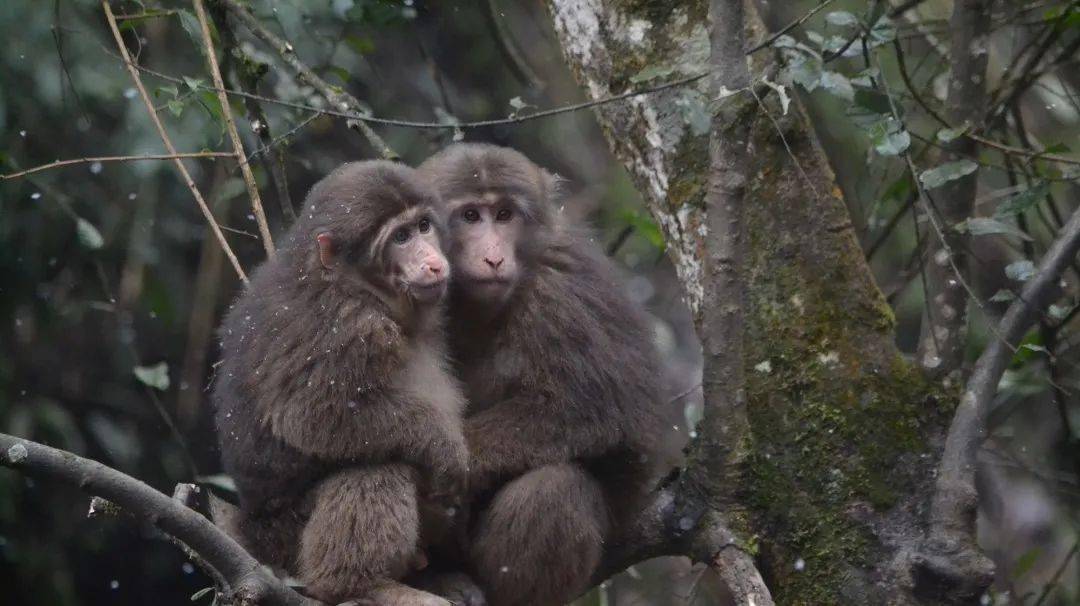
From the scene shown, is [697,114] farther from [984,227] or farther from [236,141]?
[236,141]

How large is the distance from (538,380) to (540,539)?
57cm

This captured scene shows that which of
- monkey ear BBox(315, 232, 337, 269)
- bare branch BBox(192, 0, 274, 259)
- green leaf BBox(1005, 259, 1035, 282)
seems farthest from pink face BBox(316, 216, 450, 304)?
green leaf BBox(1005, 259, 1035, 282)

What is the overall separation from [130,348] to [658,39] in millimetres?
3821

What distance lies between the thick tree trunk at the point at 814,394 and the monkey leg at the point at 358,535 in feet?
→ 3.18

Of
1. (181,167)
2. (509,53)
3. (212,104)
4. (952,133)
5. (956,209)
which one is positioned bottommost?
(956,209)

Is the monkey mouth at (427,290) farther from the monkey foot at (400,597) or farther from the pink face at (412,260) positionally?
the monkey foot at (400,597)

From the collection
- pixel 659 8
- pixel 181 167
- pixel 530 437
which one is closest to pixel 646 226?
pixel 659 8

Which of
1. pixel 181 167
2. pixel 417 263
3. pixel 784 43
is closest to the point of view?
pixel 784 43

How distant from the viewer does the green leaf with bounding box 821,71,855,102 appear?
3.52 meters

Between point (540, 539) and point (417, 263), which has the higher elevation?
point (417, 263)

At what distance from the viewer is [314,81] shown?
4.76 meters

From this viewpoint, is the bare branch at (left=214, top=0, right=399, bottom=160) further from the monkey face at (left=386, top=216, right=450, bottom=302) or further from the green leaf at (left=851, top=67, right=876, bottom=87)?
the green leaf at (left=851, top=67, right=876, bottom=87)

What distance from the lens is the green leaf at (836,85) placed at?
352 cm

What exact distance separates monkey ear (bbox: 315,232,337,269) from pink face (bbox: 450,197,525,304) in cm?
49
